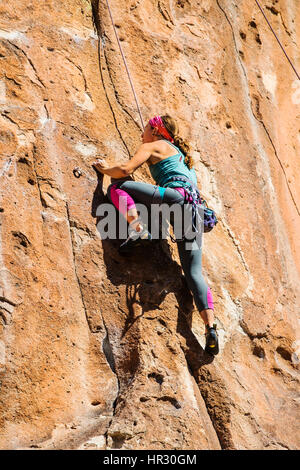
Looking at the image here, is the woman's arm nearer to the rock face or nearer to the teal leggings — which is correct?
the teal leggings

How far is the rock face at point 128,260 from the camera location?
495 centimetres

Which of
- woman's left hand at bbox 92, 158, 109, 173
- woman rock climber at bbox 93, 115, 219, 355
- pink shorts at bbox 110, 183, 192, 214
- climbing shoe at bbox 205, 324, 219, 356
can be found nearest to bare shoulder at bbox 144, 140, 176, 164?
woman rock climber at bbox 93, 115, 219, 355

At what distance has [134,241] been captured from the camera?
5.42 metres

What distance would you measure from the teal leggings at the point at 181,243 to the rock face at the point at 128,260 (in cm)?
27

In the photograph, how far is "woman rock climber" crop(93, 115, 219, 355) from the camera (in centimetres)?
532

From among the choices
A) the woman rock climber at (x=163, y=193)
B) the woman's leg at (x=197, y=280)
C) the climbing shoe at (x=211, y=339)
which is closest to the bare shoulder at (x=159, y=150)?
the woman rock climber at (x=163, y=193)

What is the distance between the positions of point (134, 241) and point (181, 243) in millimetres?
395

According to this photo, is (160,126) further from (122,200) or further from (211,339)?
(211,339)

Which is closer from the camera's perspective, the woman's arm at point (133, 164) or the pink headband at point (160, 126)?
the woman's arm at point (133, 164)

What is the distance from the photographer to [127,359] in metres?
5.24

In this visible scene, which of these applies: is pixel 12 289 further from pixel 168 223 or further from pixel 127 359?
pixel 168 223

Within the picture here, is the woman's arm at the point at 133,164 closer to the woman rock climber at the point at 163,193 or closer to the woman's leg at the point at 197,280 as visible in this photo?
the woman rock climber at the point at 163,193
